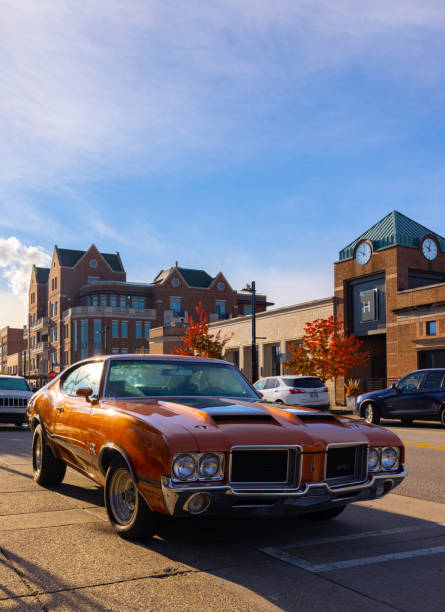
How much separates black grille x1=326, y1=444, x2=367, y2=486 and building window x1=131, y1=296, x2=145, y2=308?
79.5m

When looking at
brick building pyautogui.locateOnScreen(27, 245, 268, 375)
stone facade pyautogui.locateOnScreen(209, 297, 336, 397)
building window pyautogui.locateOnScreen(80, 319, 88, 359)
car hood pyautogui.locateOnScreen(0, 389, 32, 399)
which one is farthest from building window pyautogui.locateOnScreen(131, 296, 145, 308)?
car hood pyautogui.locateOnScreen(0, 389, 32, 399)

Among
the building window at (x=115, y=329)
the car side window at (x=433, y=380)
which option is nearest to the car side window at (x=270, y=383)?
the car side window at (x=433, y=380)

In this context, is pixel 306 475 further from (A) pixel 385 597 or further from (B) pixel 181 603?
(B) pixel 181 603

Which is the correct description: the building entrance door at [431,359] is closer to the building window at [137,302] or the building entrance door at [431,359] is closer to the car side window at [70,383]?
the car side window at [70,383]

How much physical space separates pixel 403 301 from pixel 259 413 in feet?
101

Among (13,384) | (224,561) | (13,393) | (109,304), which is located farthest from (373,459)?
(109,304)

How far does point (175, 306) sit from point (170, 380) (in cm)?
7959

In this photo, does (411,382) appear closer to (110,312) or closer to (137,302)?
(110,312)

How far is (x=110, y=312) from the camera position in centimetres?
8125

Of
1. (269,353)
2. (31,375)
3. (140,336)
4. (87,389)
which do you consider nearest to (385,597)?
(87,389)

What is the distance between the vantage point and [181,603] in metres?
3.96

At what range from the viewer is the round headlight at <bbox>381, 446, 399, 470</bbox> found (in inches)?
216

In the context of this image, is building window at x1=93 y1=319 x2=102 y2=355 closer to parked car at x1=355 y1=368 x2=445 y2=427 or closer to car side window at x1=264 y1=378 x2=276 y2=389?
car side window at x1=264 y1=378 x2=276 y2=389

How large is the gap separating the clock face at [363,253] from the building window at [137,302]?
161 ft
